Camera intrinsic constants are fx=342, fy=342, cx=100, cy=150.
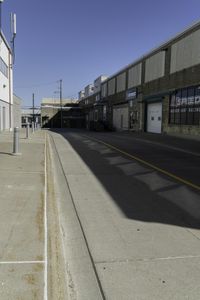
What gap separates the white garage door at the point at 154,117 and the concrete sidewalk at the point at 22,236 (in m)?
27.0

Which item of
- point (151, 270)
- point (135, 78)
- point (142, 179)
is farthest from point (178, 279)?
point (135, 78)

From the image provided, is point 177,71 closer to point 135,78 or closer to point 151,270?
point 135,78

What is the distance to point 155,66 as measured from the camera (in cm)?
3556

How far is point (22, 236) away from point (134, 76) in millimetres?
40214

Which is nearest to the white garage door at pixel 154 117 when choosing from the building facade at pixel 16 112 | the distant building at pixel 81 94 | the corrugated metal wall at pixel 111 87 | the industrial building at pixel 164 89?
the industrial building at pixel 164 89

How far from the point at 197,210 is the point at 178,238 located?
68.3 inches

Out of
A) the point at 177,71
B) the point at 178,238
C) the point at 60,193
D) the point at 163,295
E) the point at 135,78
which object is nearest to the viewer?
the point at 163,295

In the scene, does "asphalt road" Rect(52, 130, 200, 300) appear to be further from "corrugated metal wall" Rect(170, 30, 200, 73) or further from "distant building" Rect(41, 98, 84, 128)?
"distant building" Rect(41, 98, 84, 128)

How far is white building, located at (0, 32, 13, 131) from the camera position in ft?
117

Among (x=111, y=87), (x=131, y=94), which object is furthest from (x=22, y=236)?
(x=111, y=87)

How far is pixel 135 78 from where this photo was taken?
4284 cm

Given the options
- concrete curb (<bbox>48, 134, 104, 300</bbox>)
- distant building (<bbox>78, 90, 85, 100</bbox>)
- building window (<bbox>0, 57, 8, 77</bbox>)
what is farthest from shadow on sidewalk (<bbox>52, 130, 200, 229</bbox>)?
distant building (<bbox>78, 90, 85, 100</bbox>)

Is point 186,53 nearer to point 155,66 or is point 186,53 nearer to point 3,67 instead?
point 155,66

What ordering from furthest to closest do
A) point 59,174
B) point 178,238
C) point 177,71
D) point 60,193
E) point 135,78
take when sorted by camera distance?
point 135,78 < point 177,71 < point 59,174 < point 60,193 < point 178,238
